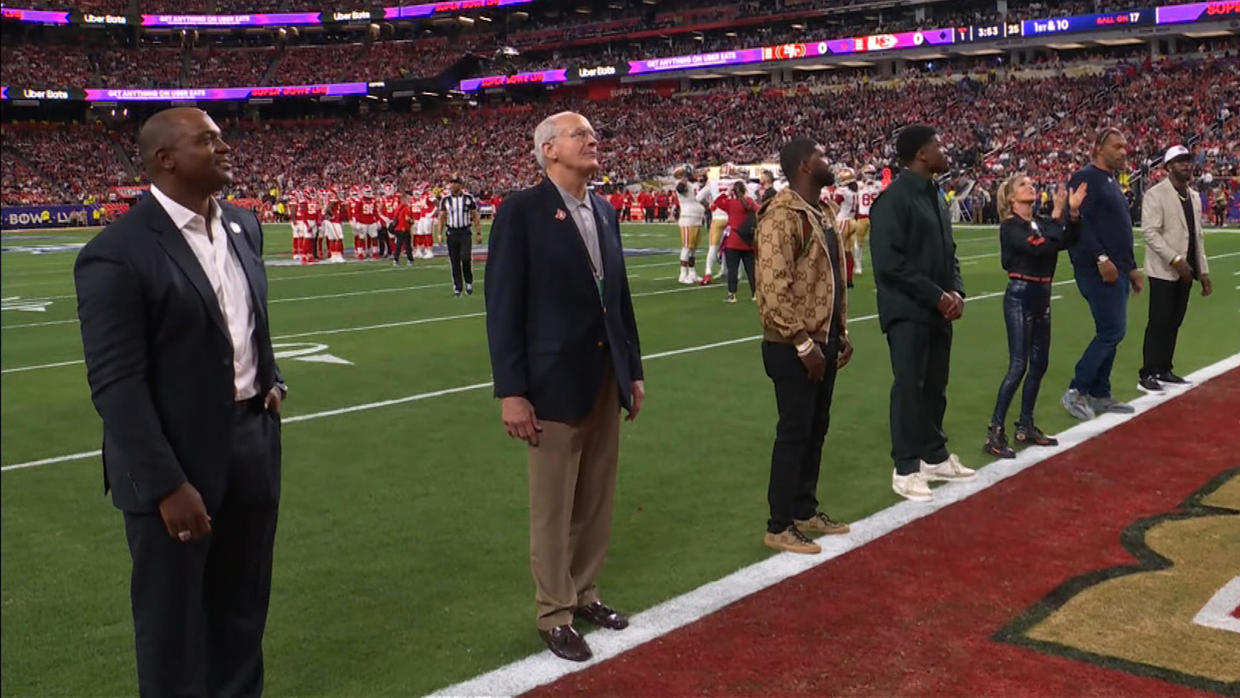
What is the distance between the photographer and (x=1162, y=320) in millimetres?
8570

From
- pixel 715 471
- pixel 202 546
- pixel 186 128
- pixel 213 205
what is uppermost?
pixel 186 128

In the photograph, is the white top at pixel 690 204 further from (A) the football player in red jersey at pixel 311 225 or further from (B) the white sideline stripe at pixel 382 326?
(A) the football player in red jersey at pixel 311 225

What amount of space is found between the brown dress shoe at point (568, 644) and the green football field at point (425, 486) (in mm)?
165

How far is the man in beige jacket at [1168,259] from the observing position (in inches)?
329

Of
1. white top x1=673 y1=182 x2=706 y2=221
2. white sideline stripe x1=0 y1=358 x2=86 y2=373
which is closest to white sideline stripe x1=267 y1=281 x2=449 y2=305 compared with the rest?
white top x1=673 y1=182 x2=706 y2=221

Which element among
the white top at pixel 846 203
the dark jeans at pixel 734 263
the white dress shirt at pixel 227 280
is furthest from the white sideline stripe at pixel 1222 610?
the white top at pixel 846 203

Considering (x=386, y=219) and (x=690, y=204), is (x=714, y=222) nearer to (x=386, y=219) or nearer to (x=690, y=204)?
(x=690, y=204)

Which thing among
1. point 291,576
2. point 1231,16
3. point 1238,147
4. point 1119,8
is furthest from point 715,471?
point 1119,8

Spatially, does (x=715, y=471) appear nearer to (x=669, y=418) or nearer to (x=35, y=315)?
(x=669, y=418)

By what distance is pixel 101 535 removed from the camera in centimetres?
552

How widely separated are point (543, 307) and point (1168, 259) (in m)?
6.29

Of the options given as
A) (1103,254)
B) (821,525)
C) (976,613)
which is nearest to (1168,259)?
(1103,254)

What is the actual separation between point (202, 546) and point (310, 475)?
3.82m

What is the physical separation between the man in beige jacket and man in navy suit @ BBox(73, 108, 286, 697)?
724 cm
